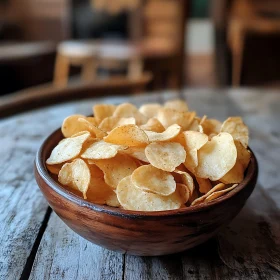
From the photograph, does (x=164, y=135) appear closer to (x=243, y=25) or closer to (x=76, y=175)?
(x=76, y=175)

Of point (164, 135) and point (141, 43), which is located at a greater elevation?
point (164, 135)

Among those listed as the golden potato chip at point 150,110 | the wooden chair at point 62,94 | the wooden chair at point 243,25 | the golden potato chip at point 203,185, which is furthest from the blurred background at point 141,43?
the golden potato chip at point 203,185

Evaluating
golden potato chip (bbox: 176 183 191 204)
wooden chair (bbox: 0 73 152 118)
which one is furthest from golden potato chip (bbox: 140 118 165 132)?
wooden chair (bbox: 0 73 152 118)

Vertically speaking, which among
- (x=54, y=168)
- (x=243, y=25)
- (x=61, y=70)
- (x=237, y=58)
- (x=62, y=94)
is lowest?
(x=61, y=70)

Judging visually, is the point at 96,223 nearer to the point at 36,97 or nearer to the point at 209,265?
the point at 209,265

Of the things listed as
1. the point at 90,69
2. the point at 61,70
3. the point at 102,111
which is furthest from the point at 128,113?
the point at 61,70

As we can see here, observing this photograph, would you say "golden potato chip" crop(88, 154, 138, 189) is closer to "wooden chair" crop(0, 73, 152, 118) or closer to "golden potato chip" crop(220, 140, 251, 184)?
"golden potato chip" crop(220, 140, 251, 184)

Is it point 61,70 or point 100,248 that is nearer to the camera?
point 100,248

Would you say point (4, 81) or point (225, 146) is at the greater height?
point (225, 146)

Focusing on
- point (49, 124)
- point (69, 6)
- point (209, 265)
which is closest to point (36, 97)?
point (49, 124)
